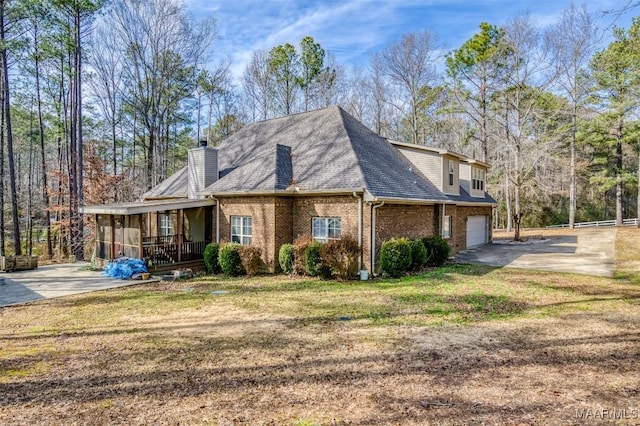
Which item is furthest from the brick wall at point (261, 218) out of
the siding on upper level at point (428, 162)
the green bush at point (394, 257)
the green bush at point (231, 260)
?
the siding on upper level at point (428, 162)

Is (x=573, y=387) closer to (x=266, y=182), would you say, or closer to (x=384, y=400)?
(x=384, y=400)

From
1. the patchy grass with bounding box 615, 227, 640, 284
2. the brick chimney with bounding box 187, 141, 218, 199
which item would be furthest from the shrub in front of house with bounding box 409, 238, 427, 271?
the brick chimney with bounding box 187, 141, 218, 199

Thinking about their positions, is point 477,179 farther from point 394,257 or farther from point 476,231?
point 394,257

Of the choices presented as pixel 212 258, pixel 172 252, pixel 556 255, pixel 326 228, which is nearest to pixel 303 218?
pixel 326 228

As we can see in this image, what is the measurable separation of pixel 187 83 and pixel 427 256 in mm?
21500

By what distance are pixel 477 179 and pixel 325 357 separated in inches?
731

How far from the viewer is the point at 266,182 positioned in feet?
43.7

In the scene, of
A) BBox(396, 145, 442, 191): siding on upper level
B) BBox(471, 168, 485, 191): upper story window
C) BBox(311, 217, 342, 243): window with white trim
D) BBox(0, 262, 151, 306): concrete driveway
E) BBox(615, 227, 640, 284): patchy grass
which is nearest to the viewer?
BBox(0, 262, 151, 306): concrete driveway

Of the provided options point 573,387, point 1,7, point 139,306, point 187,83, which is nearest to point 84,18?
point 1,7

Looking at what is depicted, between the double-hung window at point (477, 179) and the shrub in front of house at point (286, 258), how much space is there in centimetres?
1289

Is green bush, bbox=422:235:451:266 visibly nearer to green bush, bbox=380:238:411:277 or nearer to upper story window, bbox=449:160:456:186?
green bush, bbox=380:238:411:277

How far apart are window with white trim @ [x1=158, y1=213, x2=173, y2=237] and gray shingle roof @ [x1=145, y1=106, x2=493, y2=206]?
120cm

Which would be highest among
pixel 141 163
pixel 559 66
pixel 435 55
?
pixel 435 55

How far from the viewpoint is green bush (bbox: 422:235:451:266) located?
46.8ft
